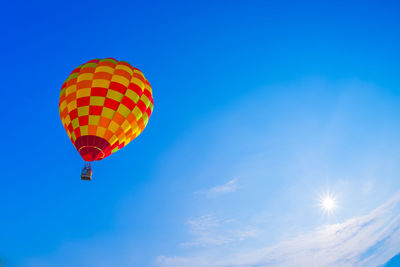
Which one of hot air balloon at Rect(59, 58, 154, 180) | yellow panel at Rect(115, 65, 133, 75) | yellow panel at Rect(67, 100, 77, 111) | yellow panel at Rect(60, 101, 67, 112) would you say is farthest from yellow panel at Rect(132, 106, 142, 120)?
yellow panel at Rect(60, 101, 67, 112)

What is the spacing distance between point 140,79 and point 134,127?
3.05 meters

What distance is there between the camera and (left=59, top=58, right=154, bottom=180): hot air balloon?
14373mm

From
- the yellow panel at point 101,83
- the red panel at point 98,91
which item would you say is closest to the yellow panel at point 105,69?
the yellow panel at point 101,83

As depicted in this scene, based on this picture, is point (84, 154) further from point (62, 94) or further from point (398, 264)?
point (398, 264)

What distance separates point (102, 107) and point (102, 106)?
6cm

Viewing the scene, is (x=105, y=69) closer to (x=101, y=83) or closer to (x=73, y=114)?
(x=101, y=83)

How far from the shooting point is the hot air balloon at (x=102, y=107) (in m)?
14.4

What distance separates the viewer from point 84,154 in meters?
14.1

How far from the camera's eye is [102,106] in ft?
48.6

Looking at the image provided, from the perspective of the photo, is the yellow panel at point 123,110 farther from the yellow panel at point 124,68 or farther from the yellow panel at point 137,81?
the yellow panel at point 124,68

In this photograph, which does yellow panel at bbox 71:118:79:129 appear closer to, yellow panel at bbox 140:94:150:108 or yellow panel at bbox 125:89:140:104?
yellow panel at bbox 125:89:140:104

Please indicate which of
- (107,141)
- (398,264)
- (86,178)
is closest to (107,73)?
(107,141)

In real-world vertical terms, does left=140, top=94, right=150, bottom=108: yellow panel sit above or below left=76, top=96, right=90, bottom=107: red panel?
above

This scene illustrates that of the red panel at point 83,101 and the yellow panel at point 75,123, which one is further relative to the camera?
the red panel at point 83,101
